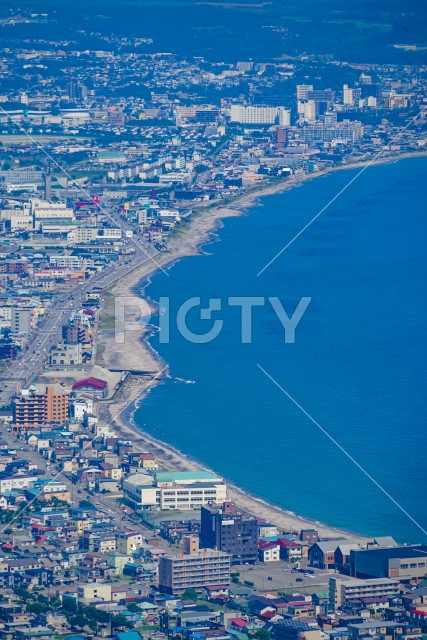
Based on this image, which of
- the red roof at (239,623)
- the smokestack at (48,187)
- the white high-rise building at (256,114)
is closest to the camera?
the red roof at (239,623)

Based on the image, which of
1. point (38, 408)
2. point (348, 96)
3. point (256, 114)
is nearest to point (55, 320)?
point (38, 408)

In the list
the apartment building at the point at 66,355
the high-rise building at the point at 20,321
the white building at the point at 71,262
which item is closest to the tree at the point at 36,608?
the apartment building at the point at 66,355

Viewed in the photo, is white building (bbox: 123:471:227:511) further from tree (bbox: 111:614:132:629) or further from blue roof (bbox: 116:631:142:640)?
blue roof (bbox: 116:631:142:640)

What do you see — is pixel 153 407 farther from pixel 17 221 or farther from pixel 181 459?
pixel 17 221

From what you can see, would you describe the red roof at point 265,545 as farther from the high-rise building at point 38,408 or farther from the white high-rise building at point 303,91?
the white high-rise building at point 303,91

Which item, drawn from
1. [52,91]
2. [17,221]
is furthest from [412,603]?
[52,91]

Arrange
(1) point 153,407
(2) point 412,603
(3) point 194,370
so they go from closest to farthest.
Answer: (2) point 412,603 → (1) point 153,407 → (3) point 194,370
